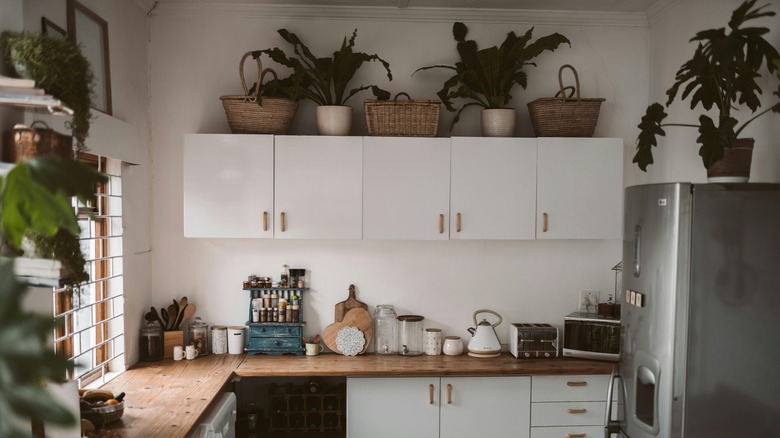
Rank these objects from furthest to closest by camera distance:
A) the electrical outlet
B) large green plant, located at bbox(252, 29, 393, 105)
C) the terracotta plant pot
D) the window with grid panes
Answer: the electrical outlet, large green plant, located at bbox(252, 29, 393, 105), the window with grid panes, the terracotta plant pot

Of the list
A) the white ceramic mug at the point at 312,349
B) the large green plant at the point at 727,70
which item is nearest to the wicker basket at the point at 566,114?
the large green plant at the point at 727,70

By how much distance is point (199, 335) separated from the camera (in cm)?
355

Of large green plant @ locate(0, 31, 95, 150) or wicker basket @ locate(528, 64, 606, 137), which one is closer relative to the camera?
large green plant @ locate(0, 31, 95, 150)

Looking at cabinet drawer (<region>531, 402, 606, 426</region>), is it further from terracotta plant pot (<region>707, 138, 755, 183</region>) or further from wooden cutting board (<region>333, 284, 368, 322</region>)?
terracotta plant pot (<region>707, 138, 755, 183</region>)

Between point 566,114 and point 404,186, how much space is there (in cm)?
104

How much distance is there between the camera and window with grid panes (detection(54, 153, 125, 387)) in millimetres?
2785

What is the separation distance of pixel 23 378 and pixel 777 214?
2.48 meters

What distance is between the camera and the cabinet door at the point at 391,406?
129 inches

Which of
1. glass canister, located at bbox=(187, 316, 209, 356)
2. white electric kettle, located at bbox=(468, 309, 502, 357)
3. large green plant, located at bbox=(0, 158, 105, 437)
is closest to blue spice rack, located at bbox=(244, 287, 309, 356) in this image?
glass canister, located at bbox=(187, 316, 209, 356)

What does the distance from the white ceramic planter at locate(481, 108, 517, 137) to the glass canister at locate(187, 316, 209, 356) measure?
2094 mm

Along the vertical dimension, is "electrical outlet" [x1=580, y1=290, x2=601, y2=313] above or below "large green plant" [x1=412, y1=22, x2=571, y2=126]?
below

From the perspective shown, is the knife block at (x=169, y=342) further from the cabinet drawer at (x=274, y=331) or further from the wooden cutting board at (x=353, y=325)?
the wooden cutting board at (x=353, y=325)

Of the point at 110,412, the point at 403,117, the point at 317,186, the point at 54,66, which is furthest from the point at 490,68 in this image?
the point at 110,412

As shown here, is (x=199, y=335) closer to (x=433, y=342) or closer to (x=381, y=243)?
Result: (x=381, y=243)
